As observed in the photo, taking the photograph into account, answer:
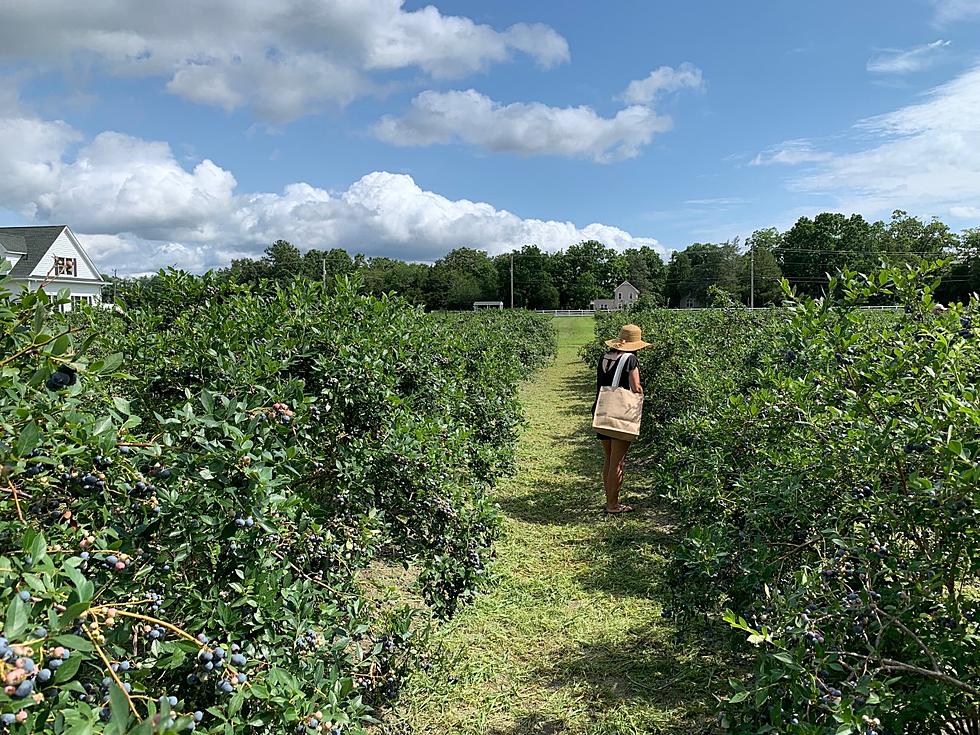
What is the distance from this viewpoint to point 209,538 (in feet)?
5.63

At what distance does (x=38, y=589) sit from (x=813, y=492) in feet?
8.15

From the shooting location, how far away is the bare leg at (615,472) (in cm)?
641

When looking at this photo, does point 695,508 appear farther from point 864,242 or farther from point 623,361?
point 864,242

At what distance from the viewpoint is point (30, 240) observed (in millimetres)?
42750

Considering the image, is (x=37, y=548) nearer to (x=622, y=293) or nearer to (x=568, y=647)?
(x=568, y=647)

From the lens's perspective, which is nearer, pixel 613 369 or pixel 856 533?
pixel 856 533

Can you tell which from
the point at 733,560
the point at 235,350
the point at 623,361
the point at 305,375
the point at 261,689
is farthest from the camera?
the point at 623,361

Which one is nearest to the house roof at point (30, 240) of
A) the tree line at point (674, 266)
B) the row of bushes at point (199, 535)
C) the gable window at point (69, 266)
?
the gable window at point (69, 266)

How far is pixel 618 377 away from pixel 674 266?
8860cm

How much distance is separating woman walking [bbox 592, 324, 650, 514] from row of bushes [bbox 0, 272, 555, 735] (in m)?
3.18

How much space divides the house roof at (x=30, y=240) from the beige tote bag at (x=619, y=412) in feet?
146

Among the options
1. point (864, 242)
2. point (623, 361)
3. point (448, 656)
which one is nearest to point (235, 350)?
point (448, 656)

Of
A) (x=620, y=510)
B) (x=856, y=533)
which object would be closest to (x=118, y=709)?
(x=856, y=533)

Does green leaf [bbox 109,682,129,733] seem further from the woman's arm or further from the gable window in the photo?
the gable window
